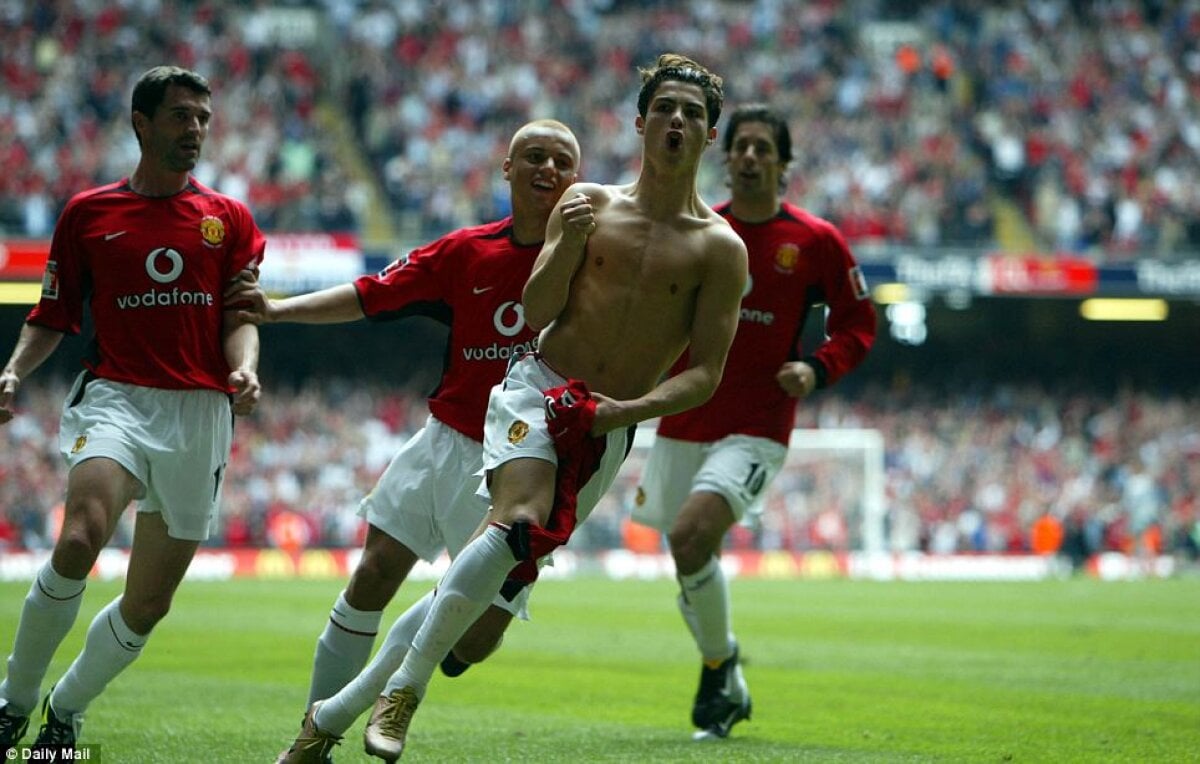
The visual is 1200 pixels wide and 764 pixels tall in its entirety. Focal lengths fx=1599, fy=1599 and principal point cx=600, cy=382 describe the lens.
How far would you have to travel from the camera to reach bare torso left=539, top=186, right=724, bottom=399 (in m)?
6.05

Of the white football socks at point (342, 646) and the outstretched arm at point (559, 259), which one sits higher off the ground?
the outstretched arm at point (559, 259)

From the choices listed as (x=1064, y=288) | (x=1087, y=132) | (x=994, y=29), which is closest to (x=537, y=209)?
(x=1064, y=288)

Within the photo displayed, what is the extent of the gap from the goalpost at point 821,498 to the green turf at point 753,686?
10.0 meters

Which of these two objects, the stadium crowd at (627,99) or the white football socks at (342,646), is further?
the stadium crowd at (627,99)

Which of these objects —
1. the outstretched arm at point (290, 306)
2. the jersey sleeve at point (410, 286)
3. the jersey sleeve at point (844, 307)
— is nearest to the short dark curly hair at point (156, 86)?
the outstretched arm at point (290, 306)

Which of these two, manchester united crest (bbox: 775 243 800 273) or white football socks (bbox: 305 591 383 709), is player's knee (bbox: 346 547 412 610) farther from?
manchester united crest (bbox: 775 243 800 273)

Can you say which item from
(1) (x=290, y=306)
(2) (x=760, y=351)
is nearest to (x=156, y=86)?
(1) (x=290, y=306)

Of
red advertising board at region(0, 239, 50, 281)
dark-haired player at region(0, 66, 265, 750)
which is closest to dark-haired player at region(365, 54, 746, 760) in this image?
dark-haired player at region(0, 66, 265, 750)

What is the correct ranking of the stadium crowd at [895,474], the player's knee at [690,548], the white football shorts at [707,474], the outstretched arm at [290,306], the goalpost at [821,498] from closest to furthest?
the outstretched arm at [290,306] → the player's knee at [690,548] → the white football shorts at [707,474] → the stadium crowd at [895,474] → the goalpost at [821,498]

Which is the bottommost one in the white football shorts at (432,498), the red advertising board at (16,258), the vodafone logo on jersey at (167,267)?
the white football shorts at (432,498)

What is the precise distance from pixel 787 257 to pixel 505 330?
2475 mm

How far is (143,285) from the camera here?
664 centimetres

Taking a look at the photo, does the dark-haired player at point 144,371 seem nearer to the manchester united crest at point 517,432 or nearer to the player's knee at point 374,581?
the player's knee at point 374,581

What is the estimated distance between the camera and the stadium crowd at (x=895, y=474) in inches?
1133
